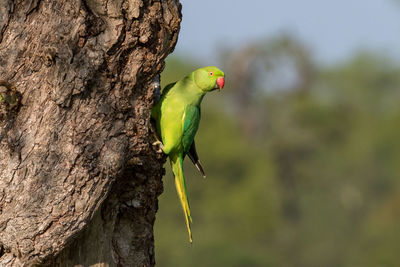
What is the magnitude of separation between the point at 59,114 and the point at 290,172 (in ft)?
132

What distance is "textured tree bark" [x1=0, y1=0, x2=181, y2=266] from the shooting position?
385cm

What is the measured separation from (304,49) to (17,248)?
4168cm

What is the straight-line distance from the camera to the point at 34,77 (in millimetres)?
3902

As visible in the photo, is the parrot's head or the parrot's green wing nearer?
the parrot's green wing

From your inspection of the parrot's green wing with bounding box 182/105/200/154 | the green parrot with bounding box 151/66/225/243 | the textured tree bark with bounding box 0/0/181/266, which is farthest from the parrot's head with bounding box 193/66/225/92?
the textured tree bark with bounding box 0/0/181/266

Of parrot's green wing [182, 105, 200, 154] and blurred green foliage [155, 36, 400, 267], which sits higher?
blurred green foliage [155, 36, 400, 267]

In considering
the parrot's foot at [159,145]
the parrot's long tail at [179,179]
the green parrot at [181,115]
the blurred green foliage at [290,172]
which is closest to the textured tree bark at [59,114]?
the parrot's foot at [159,145]

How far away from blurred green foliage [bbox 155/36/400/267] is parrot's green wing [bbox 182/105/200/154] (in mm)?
25614

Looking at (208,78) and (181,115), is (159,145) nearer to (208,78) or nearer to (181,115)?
(181,115)

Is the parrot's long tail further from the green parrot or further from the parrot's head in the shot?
the parrot's head

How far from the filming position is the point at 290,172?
1710 inches

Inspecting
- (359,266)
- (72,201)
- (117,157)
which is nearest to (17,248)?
(72,201)

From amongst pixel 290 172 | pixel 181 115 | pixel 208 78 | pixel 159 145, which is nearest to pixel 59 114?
pixel 159 145

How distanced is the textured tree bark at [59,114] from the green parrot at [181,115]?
88 cm
